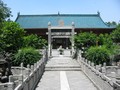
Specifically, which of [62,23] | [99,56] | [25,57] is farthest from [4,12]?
[62,23]

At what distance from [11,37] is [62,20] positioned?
1768 centimetres

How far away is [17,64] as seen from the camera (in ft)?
86.8

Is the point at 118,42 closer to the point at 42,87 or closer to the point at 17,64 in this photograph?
the point at 17,64

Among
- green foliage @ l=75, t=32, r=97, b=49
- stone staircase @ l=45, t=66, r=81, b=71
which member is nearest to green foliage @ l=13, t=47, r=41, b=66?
stone staircase @ l=45, t=66, r=81, b=71

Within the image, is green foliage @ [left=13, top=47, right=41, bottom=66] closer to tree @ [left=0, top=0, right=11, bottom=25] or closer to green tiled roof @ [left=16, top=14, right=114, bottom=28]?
tree @ [left=0, top=0, right=11, bottom=25]

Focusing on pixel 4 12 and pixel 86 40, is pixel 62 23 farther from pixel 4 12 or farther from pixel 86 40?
pixel 4 12

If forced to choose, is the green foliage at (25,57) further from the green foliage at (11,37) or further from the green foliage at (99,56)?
the green foliage at (99,56)

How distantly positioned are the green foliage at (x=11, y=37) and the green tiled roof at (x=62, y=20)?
1613cm

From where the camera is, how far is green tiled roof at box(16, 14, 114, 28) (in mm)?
47844

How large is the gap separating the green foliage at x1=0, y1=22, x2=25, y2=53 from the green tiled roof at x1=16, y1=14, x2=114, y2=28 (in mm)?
16131

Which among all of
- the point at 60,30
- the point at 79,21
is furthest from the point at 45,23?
the point at 60,30

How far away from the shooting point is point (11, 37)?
30.5 m

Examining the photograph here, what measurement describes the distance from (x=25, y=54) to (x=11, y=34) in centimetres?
525

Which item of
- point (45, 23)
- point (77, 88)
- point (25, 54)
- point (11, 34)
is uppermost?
point (45, 23)
